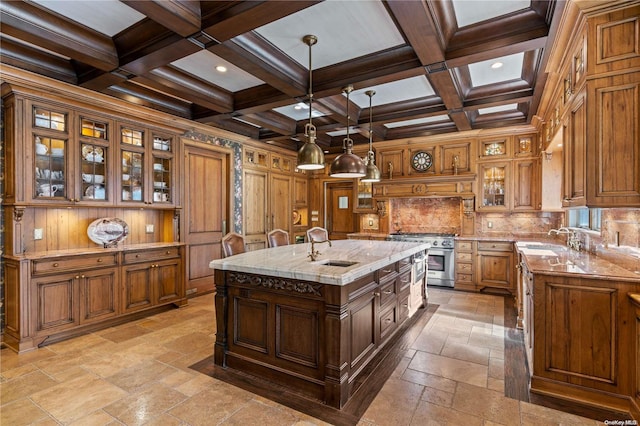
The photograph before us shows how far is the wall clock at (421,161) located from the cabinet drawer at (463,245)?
1.56m

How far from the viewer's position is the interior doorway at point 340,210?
757cm

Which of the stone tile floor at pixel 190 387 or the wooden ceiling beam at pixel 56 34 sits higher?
the wooden ceiling beam at pixel 56 34

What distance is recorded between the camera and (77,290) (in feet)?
11.4

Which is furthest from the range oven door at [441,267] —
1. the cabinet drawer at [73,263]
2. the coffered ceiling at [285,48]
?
the cabinet drawer at [73,263]

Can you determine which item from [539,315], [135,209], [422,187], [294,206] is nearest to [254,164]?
[294,206]

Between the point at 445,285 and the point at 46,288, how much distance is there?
222 inches

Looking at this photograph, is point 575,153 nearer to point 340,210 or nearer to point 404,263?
point 404,263

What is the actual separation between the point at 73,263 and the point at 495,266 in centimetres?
592

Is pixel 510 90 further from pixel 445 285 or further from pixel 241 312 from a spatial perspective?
pixel 241 312

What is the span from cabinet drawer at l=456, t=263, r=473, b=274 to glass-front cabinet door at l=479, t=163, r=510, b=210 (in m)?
1.07

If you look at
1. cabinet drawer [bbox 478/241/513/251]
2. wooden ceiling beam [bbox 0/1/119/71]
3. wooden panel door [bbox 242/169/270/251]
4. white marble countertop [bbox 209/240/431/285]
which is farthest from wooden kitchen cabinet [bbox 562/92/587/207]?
wooden panel door [bbox 242/169/270/251]

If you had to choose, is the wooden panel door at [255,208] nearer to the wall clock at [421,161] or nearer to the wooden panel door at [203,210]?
the wooden panel door at [203,210]

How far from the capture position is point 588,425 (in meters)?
2.03

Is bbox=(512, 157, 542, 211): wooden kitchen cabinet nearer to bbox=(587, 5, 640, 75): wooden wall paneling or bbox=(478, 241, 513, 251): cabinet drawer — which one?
bbox=(478, 241, 513, 251): cabinet drawer
